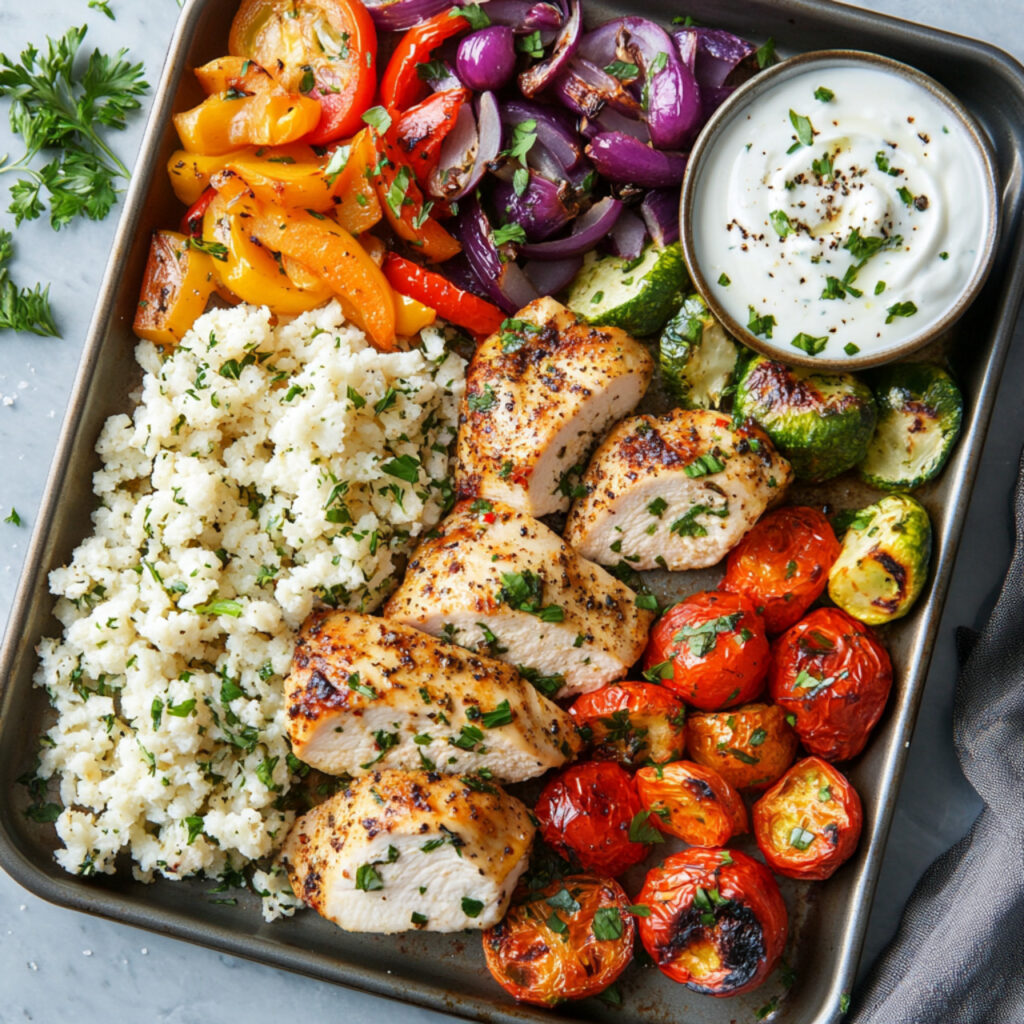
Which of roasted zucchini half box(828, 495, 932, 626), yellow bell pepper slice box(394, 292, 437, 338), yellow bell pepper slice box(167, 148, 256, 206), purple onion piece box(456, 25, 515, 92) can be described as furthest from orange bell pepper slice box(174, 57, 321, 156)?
roasted zucchini half box(828, 495, 932, 626)

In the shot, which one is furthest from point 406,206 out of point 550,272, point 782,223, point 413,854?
point 413,854

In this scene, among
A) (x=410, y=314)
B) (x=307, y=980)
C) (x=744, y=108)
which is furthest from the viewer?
(x=307, y=980)

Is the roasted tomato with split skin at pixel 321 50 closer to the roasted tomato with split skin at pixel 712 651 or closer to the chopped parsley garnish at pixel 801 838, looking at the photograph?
the roasted tomato with split skin at pixel 712 651

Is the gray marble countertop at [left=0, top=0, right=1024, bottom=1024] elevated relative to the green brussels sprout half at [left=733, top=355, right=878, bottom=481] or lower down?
lower down

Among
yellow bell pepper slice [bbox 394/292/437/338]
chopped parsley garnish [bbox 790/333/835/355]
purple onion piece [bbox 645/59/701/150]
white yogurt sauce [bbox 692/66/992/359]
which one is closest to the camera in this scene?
white yogurt sauce [bbox 692/66/992/359]

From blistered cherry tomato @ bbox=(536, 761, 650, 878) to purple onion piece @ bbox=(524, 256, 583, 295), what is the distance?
5.90ft

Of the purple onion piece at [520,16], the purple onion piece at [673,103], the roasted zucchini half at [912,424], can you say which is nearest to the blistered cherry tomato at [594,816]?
the roasted zucchini half at [912,424]

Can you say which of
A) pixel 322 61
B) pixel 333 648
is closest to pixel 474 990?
pixel 333 648

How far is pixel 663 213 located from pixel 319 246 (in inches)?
49.9

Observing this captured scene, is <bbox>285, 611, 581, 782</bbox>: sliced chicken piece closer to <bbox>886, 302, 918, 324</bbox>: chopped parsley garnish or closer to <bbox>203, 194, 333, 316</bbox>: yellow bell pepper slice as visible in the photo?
<bbox>203, 194, 333, 316</bbox>: yellow bell pepper slice

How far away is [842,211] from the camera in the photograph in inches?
125

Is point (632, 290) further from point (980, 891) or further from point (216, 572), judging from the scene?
point (980, 891)

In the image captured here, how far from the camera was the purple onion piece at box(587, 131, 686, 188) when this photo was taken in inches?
137

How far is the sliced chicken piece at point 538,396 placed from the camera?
11.5ft
